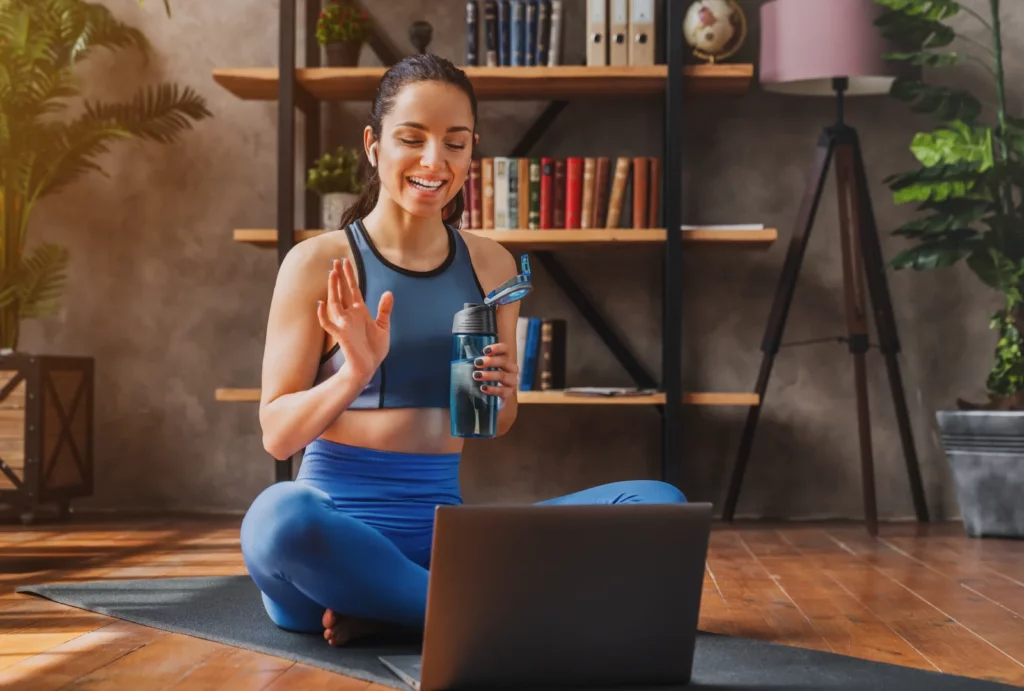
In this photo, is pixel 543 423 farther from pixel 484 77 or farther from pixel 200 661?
pixel 200 661

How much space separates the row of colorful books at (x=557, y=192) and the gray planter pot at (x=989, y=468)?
107 centimetres

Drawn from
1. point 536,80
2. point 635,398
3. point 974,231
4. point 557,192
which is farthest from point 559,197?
point 974,231

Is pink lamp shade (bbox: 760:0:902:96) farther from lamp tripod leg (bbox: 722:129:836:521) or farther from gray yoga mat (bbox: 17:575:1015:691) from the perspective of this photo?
gray yoga mat (bbox: 17:575:1015:691)

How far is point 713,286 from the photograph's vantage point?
3.85m

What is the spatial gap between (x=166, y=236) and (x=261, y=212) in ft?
1.07

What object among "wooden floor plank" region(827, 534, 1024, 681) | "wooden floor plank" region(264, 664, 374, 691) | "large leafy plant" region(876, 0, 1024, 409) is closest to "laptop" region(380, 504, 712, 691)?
"wooden floor plank" region(264, 664, 374, 691)

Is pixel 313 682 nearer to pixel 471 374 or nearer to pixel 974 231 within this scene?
pixel 471 374

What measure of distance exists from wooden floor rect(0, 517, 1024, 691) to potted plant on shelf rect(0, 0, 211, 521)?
0.21 meters

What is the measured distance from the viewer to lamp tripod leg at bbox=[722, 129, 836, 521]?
3.56 m

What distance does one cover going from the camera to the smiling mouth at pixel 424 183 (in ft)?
6.02

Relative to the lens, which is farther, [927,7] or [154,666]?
[927,7]

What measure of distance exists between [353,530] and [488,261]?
1.86ft

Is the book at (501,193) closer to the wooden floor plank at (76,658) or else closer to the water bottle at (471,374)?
the wooden floor plank at (76,658)

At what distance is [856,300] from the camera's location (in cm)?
350
